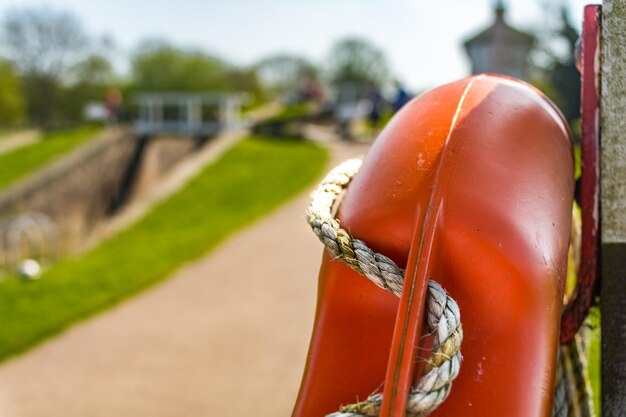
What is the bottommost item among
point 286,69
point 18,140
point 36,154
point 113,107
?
point 36,154

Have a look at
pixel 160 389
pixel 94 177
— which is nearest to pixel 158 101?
pixel 94 177

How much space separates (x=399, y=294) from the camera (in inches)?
48.6

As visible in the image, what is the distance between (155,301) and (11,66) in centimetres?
2765

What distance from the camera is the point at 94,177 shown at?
17.2 meters

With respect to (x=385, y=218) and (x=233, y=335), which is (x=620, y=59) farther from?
(x=233, y=335)

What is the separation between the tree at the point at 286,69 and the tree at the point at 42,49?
10875mm

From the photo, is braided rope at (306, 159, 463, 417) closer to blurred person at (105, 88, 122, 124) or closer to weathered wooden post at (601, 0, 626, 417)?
weathered wooden post at (601, 0, 626, 417)

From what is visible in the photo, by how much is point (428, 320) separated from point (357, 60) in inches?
1551

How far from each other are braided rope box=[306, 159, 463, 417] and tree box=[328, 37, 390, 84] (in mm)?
38614

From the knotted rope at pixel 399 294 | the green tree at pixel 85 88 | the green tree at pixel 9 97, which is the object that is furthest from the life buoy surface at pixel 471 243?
the green tree at pixel 9 97

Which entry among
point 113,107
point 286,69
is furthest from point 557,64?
point 286,69

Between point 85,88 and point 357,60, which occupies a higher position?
point 357,60

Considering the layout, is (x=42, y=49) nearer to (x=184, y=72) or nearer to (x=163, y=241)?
(x=184, y=72)

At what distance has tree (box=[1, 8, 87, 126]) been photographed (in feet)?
95.6
